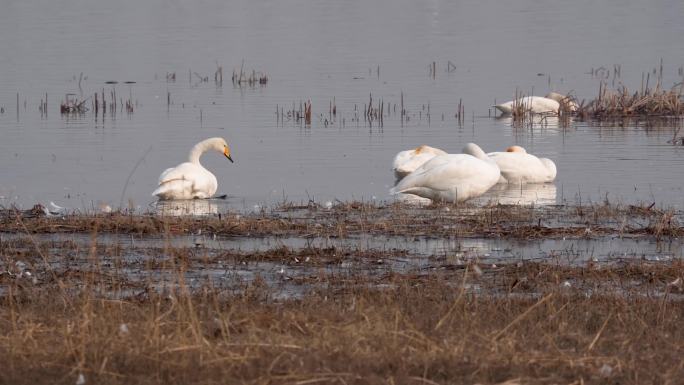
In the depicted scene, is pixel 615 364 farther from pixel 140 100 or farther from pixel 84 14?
pixel 84 14

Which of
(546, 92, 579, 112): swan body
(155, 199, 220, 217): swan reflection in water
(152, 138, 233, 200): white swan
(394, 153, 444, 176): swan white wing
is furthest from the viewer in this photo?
(546, 92, 579, 112): swan body

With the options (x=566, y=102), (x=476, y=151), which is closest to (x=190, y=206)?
(x=476, y=151)

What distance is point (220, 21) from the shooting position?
46.9 meters

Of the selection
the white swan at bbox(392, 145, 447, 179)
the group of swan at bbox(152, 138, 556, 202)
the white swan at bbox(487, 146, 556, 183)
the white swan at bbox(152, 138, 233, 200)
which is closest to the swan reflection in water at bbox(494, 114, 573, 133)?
the group of swan at bbox(152, 138, 556, 202)

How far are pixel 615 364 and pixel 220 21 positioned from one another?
1657 inches

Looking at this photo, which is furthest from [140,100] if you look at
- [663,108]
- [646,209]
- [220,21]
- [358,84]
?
[220,21]

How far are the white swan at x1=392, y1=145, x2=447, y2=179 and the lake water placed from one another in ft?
0.73

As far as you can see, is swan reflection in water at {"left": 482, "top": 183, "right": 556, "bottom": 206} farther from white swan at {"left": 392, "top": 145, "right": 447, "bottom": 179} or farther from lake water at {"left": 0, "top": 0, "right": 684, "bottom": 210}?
white swan at {"left": 392, "top": 145, "right": 447, "bottom": 179}

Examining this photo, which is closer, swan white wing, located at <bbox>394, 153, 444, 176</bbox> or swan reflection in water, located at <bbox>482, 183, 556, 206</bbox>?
swan reflection in water, located at <bbox>482, 183, 556, 206</bbox>

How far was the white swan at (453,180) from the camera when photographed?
12844 mm

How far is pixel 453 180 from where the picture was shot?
1284cm

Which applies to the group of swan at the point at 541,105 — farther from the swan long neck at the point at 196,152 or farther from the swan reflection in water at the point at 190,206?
the swan reflection in water at the point at 190,206

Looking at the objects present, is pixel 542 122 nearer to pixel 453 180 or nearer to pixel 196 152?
pixel 196 152

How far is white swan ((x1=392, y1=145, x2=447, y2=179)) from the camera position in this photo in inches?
595
